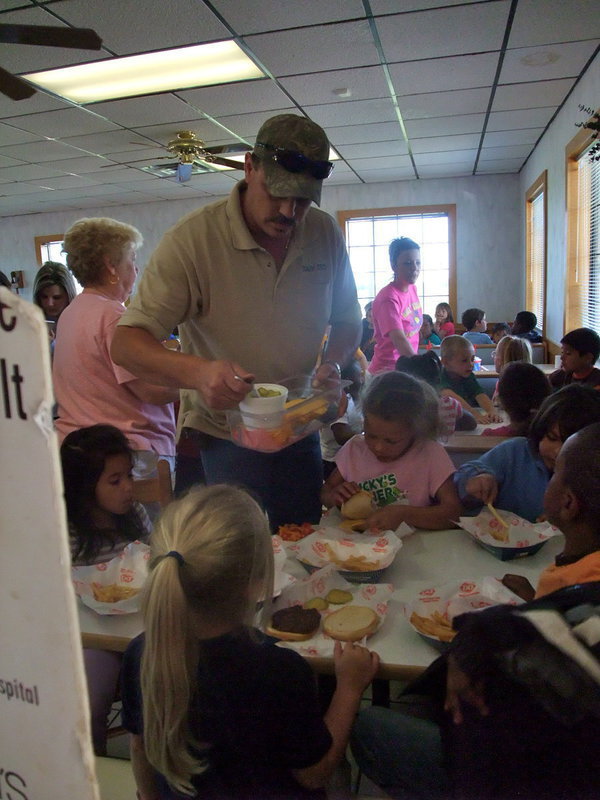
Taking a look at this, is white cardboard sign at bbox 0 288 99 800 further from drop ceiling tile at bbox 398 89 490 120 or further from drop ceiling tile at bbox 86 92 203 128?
drop ceiling tile at bbox 398 89 490 120

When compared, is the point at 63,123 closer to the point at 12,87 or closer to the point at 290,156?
the point at 12,87

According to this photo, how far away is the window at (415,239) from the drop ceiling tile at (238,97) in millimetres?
3830

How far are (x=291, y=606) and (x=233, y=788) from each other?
40cm

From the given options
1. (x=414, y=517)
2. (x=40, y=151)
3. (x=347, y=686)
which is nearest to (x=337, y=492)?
(x=414, y=517)

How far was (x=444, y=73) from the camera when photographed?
163 inches

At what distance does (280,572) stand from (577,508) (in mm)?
655

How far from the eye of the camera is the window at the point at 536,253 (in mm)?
→ 6449

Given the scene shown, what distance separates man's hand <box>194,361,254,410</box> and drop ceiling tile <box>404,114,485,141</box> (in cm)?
473

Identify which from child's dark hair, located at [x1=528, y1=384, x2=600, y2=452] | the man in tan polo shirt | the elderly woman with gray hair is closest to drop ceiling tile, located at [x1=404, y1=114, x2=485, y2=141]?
the elderly woman with gray hair

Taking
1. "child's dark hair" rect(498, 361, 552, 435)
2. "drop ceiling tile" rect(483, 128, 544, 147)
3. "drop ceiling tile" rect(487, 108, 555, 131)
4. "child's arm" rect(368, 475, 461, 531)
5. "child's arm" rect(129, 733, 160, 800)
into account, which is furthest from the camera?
"drop ceiling tile" rect(483, 128, 544, 147)

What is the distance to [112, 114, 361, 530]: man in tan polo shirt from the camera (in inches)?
55.9

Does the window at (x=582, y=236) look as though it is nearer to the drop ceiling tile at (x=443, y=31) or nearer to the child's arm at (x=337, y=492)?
the drop ceiling tile at (x=443, y=31)

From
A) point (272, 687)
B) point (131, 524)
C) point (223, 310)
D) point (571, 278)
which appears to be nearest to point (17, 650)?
point (272, 687)

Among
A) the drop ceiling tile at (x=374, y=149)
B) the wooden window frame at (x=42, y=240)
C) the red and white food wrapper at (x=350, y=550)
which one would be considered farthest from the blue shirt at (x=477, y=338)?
the wooden window frame at (x=42, y=240)
